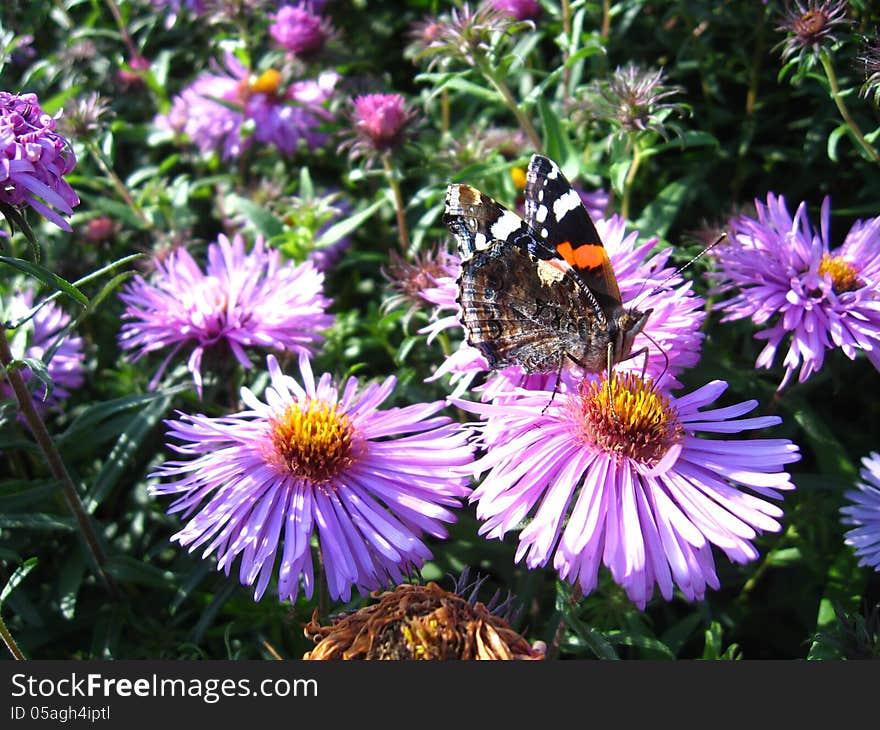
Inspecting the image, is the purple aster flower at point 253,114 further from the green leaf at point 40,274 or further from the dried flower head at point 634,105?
the green leaf at point 40,274

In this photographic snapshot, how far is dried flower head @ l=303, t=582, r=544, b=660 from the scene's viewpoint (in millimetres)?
1359

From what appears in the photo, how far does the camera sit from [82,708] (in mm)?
1529

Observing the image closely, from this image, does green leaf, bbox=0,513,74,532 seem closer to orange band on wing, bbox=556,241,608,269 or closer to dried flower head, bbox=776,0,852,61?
orange band on wing, bbox=556,241,608,269

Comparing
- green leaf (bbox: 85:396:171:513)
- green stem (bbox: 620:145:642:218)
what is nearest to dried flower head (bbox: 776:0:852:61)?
green stem (bbox: 620:145:642:218)

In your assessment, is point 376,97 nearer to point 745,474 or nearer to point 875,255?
point 875,255

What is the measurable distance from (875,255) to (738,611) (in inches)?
37.0

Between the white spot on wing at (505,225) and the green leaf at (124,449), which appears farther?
the green leaf at (124,449)

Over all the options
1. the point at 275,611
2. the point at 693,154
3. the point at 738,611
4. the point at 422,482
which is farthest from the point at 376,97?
the point at 738,611

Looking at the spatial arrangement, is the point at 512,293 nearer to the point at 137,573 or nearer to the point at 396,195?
the point at 396,195

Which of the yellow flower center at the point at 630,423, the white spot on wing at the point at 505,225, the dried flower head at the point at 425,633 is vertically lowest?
the dried flower head at the point at 425,633

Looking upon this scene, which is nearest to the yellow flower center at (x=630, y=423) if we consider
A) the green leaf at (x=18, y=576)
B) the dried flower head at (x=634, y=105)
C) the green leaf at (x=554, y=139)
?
the dried flower head at (x=634, y=105)

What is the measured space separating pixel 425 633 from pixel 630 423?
2.00ft

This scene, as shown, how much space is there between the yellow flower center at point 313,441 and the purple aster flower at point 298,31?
1862 millimetres

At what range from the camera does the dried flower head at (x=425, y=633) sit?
1.36 m
